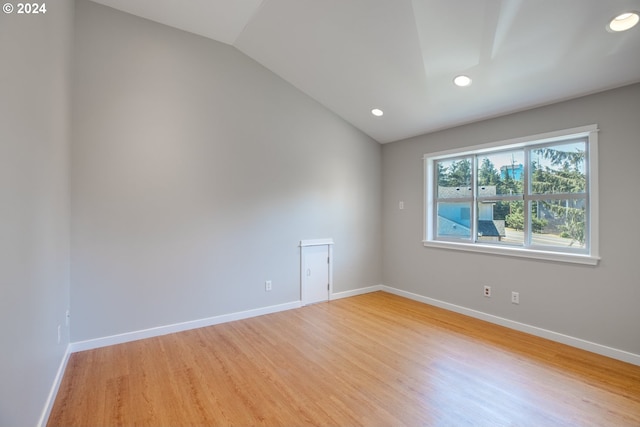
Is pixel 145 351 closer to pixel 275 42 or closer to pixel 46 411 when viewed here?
pixel 46 411

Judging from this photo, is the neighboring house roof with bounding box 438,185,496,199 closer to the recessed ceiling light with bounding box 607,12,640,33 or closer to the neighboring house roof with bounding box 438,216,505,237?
the neighboring house roof with bounding box 438,216,505,237

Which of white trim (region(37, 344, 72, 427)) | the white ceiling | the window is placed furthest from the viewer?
the window

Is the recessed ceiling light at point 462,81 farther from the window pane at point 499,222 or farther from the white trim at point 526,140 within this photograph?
the window pane at point 499,222

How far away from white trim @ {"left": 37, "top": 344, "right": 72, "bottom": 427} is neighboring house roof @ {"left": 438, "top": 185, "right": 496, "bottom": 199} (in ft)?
14.7

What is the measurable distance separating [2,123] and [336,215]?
3.68 meters

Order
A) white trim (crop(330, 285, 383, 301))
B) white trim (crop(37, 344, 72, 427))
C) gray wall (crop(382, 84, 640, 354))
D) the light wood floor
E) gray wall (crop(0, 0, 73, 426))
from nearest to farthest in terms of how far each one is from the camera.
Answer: gray wall (crop(0, 0, 73, 426)), white trim (crop(37, 344, 72, 427)), the light wood floor, gray wall (crop(382, 84, 640, 354)), white trim (crop(330, 285, 383, 301))

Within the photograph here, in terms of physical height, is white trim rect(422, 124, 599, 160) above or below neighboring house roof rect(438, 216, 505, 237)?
above

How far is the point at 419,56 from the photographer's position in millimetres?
2959

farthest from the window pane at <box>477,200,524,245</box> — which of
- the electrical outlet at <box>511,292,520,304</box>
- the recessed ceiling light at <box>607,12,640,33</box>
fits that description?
the recessed ceiling light at <box>607,12,640,33</box>

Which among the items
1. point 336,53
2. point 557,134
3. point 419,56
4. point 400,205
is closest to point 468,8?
point 419,56

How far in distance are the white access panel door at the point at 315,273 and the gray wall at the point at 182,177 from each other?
0.15 meters

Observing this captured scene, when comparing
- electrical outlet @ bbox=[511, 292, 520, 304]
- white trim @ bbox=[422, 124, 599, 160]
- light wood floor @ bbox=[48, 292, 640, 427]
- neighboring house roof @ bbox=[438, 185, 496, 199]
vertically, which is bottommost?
light wood floor @ bbox=[48, 292, 640, 427]

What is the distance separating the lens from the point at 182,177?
333cm

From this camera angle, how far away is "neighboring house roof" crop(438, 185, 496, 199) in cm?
385
